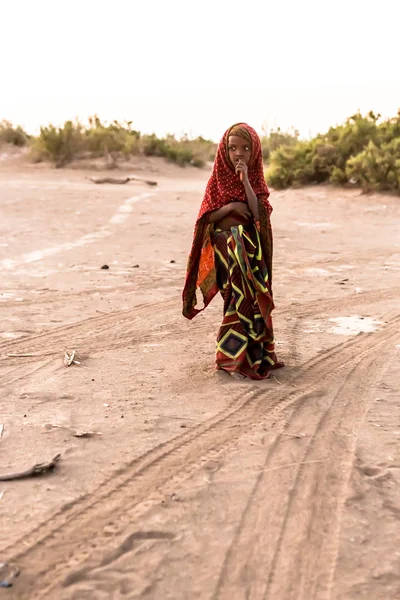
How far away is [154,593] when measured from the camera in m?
2.58

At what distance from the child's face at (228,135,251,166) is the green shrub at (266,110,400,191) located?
1295cm

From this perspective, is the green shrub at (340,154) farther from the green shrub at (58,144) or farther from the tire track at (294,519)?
the tire track at (294,519)

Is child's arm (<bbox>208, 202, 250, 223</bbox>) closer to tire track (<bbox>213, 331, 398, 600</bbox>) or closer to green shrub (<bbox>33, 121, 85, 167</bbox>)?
tire track (<bbox>213, 331, 398, 600</bbox>)

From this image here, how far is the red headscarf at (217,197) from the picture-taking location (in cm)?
464

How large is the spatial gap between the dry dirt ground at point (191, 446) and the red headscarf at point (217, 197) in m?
0.60

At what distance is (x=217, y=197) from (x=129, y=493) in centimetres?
211


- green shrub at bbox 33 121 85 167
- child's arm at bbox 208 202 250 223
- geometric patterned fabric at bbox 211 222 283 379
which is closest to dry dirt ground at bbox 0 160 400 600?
geometric patterned fabric at bbox 211 222 283 379

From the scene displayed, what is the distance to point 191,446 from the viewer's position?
3764 mm

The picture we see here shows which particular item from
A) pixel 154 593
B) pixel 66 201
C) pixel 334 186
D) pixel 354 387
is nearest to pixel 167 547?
pixel 154 593

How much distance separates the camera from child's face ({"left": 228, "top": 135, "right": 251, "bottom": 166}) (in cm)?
452

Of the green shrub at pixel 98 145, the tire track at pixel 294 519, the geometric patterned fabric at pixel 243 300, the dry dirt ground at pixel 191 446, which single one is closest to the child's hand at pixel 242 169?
the geometric patterned fabric at pixel 243 300

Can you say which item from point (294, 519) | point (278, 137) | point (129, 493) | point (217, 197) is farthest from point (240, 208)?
point (278, 137)

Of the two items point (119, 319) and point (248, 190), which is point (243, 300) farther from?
point (119, 319)

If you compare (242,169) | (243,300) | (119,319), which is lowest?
(119,319)
